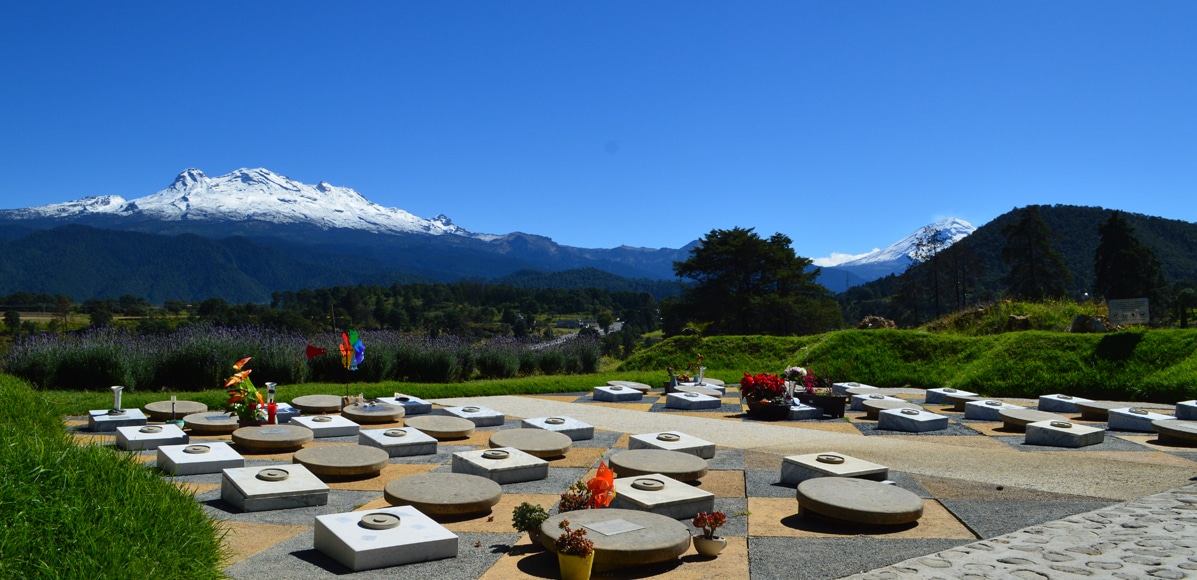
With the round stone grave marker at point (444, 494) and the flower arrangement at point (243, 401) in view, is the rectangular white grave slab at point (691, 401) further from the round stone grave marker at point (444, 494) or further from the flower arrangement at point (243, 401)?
the round stone grave marker at point (444, 494)

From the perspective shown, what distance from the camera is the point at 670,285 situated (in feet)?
607

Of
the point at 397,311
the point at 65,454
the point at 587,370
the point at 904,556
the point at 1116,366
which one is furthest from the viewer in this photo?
the point at 397,311

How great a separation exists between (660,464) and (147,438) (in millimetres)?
5706

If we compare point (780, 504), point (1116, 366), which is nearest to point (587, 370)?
point (1116, 366)

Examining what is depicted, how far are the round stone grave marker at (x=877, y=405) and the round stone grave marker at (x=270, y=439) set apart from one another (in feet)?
28.7

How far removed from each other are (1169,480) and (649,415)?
7.16 meters

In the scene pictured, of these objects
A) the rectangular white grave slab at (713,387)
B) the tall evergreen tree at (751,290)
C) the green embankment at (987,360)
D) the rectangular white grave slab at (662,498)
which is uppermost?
the tall evergreen tree at (751,290)

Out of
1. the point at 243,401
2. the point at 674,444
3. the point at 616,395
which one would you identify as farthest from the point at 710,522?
the point at 616,395

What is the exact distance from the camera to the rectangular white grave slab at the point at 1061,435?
9859 millimetres

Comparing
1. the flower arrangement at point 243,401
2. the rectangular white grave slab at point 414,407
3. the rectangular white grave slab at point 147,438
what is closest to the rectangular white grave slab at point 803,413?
the rectangular white grave slab at point 414,407

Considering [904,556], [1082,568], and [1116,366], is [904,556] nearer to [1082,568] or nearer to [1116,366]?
[1082,568]

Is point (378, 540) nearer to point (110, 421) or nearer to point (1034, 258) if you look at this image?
point (110, 421)

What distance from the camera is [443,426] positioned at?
10.3 meters

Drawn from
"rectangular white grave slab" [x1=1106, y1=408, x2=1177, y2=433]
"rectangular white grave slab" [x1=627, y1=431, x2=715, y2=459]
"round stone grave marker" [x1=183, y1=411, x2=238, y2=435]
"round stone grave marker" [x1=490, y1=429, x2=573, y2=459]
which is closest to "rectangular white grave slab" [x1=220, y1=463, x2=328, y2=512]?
"round stone grave marker" [x1=490, y1=429, x2=573, y2=459]
